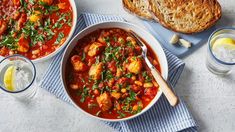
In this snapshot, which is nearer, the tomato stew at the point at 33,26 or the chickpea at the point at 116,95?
the chickpea at the point at 116,95

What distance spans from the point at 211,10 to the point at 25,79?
2.03 metres

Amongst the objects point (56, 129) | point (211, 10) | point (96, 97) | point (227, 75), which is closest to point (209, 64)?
point (227, 75)

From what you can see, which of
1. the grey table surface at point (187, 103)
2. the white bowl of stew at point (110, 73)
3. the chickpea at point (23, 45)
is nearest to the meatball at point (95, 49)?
the white bowl of stew at point (110, 73)

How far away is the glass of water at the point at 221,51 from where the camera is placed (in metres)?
4.27

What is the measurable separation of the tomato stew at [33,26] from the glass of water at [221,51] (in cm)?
146

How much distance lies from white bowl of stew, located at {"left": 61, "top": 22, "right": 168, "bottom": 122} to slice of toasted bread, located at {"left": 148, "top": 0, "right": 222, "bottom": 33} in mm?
396

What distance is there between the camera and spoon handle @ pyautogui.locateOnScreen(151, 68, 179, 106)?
3922 millimetres

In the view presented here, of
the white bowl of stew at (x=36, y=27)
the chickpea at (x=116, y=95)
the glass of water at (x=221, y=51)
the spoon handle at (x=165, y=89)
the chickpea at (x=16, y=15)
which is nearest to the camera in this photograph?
the spoon handle at (x=165, y=89)

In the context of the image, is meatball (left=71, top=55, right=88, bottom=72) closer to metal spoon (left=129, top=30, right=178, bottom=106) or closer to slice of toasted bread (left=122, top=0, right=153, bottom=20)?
metal spoon (left=129, top=30, right=178, bottom=106)

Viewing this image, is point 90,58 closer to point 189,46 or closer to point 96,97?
point 96,97

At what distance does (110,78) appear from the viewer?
4.18 meters

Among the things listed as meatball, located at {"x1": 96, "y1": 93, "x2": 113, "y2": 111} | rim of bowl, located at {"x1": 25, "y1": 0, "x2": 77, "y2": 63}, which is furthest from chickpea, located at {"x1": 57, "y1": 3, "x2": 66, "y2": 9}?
meatball, located at {"x1": 96, "y1": 93, "x2": 113, "y2": 111}

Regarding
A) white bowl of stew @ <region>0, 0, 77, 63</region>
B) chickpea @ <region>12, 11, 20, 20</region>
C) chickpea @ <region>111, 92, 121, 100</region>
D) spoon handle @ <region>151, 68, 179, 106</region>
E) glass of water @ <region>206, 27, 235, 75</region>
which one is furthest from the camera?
chickpea @ <region>12, 11, 20, 20</region>

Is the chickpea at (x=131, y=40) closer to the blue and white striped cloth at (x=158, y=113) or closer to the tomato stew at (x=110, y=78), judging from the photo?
the tomato stew at (x=110, y=78)
